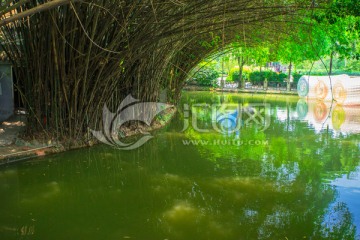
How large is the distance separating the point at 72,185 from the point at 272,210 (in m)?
2.49

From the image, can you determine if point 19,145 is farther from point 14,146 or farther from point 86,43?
point 86,43

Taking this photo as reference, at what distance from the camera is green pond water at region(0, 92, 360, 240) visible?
129 inches

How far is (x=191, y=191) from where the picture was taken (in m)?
4.29

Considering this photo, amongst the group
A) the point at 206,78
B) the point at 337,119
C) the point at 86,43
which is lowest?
the point at 337,119

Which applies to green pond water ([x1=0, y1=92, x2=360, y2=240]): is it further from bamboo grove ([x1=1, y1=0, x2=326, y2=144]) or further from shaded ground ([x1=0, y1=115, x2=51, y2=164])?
bamboo grove ([x1=1, y1=0, x2=326, y2=144])

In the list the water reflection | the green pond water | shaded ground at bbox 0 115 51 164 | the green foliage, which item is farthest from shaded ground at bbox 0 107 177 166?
the green foliage

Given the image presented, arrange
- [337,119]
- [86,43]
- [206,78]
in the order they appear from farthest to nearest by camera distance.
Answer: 1. [206,78]
2. [337,119]
3. [86,43]

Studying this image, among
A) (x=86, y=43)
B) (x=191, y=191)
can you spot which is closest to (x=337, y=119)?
(x=191, y=191)

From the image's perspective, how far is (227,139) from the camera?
7.52 m

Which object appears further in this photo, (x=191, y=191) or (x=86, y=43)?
(x=86, y=43)

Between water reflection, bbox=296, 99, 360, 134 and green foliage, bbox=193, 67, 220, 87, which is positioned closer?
water reflection, bbox=296, 99, 360, 134

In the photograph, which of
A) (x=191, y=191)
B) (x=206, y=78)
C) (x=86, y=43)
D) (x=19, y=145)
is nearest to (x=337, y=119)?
(x=191, y=191)

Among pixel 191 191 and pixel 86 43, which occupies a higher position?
pixel 86 43

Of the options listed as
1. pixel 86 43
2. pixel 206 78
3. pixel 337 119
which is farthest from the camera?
pixel 206 78
